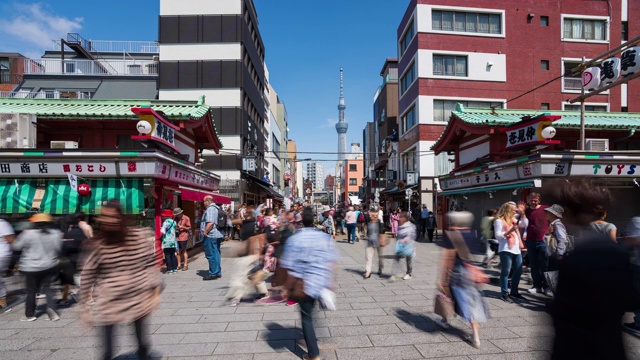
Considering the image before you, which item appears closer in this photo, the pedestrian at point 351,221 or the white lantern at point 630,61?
the white lantern at point 630,61

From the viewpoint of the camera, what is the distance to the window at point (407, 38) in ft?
89.8

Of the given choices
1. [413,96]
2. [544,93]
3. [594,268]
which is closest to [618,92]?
[544,93]

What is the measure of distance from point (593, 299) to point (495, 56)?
28.1 metres

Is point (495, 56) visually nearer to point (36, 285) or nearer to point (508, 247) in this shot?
point (508, 247)

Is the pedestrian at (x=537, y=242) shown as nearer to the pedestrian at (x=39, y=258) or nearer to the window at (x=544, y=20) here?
the pedestrian at (x=39, y=258)

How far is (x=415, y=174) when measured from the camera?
2598 centimetres

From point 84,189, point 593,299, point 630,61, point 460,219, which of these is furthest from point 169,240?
point 630,61

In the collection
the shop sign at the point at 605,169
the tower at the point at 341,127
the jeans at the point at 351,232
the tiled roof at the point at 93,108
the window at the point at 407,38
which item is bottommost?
the jeans at the point at 351,232

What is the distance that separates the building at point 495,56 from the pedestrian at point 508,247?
18799 millimetres

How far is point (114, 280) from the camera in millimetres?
3480

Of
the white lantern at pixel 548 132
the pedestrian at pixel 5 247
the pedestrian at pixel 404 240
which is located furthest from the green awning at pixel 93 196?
the white lantern at pixel 548 132

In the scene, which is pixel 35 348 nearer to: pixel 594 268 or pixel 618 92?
pixel 594 268

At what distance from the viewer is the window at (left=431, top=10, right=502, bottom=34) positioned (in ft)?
85.2

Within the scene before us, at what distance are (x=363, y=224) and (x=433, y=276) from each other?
1361 cm
